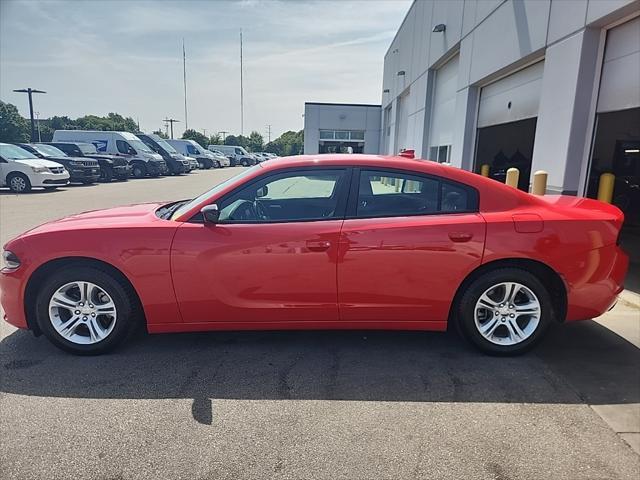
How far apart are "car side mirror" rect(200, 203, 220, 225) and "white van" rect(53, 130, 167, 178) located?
917 inches

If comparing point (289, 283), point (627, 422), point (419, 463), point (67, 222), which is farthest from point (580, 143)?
point (67, 222)

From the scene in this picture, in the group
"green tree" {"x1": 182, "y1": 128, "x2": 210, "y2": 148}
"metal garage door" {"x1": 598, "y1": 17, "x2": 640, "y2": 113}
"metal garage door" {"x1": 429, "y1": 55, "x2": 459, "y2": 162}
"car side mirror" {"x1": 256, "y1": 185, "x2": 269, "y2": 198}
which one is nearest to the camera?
"car side mirror" {"x1": 256, "y1": 185, "x2": 269, "y2": 198}

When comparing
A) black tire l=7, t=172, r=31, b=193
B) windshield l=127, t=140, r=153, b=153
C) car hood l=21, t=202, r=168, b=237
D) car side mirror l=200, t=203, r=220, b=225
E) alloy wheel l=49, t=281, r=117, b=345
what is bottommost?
alloy wheel l=49, t=281, r=117, b=345

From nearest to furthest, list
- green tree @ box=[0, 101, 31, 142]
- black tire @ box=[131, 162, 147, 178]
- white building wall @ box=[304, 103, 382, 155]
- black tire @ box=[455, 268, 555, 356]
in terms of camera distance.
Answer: black tire @ box=[455, 268, 555, 356] → black tire @ box=[131, 162, 147, 178] → white building wall @ box=[304, 103, 382, 155] → green tree @ box=[0, 101, 31, 142]

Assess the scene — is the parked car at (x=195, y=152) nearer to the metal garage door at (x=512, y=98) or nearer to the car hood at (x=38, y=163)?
the car hood at (x=38, y=163)

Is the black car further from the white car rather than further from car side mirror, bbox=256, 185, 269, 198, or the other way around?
car side mirror, bbox=256, 185, 269, 198

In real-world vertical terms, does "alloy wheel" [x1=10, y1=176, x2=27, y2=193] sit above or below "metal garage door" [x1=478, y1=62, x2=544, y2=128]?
below

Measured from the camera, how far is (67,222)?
11.4ft

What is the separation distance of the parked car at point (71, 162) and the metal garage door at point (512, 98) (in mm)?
16296

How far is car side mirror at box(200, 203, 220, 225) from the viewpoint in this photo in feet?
10.4

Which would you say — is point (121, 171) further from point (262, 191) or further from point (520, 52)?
point (262, 191)

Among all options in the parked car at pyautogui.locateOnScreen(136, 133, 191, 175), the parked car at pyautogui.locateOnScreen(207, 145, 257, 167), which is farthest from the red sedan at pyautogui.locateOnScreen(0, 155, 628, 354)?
the parked car at pyautogui.locateOnScreen(207, 145, 257, 167)

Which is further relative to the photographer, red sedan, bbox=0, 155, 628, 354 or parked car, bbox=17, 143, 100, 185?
parked car, bbox=17, 143, 100, 185

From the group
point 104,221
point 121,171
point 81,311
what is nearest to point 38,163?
point 121,171
